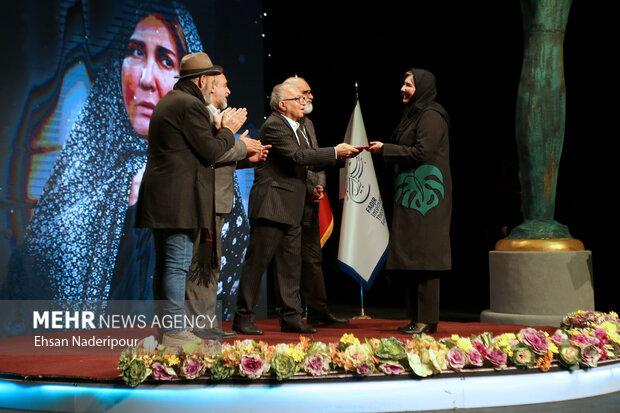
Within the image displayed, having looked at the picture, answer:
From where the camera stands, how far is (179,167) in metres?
3.01

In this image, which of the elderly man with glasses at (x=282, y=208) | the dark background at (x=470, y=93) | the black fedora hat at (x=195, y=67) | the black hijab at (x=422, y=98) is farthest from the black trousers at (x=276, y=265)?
the dark background at (x=470, y=93)

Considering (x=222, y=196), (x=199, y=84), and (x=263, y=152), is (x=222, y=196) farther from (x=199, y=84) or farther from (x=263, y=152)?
(x=199, y=84)

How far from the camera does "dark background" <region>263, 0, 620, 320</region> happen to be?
267 inches

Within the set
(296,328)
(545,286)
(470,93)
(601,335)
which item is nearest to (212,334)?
(296,328)

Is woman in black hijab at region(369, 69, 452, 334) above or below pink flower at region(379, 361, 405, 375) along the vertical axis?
above

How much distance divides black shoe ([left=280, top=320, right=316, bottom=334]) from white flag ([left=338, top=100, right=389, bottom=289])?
1.45 m

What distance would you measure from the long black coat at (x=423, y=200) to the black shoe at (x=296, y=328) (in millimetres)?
587

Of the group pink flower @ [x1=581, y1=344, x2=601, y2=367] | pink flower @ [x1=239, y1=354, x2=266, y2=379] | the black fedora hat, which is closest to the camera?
pink flower @ [x1=239, y1=354, x2=266, y2=379]

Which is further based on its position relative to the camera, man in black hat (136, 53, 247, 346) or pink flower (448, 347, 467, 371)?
man in black hat (136, 53, 247, 346)

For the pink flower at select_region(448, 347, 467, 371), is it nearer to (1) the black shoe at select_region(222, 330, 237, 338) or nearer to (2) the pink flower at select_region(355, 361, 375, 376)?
(2) the pink flower at select_region(355, 361, 375, 376)

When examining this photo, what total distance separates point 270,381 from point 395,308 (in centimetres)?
482

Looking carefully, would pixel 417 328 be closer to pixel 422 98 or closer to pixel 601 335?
pixel 601 335

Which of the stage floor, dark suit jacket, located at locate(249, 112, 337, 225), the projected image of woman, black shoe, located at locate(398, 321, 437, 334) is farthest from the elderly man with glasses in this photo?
the projected image of woman

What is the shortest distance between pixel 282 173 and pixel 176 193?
1190mm
